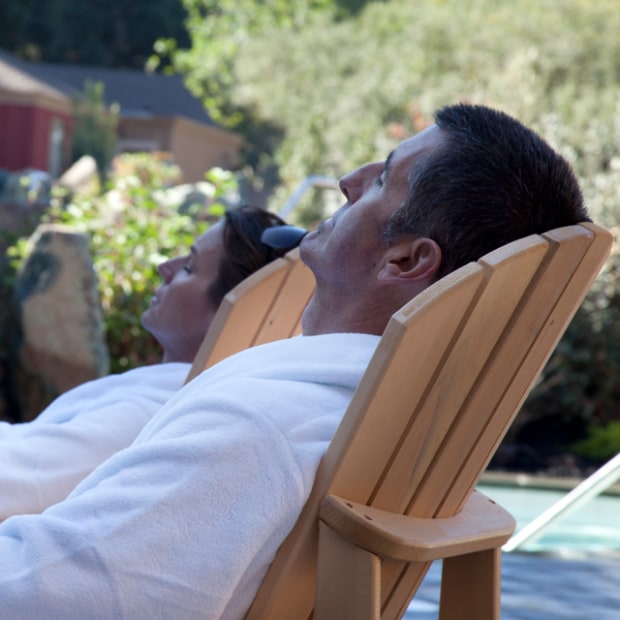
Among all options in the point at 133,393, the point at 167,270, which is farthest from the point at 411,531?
the point at 167,270

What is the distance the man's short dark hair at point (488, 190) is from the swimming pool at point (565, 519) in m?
4.10

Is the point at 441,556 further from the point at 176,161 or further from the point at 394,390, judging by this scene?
the point at 176,161

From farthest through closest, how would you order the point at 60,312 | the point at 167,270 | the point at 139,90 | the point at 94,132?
the point at 139,90 → the point at 94,132 → the point at 60,312 → the point at 167,270

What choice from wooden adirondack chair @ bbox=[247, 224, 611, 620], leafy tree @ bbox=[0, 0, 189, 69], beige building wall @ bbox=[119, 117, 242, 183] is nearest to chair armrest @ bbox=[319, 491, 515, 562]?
wooden adirondack chair @ bbox=[247, 224, 611, 620]

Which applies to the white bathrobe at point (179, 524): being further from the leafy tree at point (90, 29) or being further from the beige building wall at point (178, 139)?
the leafy tree at point (90, 29)

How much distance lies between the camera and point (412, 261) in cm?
179

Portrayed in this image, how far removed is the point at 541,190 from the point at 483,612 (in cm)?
61

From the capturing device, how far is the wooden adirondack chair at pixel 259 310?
8.34 feet

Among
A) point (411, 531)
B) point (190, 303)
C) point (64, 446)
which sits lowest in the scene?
point (64, 446)

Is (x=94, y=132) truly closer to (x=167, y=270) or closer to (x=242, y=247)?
(x=167, y=270)

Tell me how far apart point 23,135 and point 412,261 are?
31.3 m

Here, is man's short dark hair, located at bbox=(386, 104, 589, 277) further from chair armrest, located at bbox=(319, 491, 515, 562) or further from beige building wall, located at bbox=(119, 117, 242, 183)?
beige building wall, located at bbox=(119, 117, 242, 183)

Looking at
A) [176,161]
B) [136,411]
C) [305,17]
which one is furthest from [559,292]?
[305,17]

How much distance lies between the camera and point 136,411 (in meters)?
2.65
